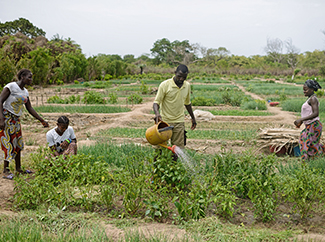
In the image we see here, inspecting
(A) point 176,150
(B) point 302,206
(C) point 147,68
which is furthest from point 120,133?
(C) point 147,68

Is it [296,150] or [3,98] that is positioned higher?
[3,98]

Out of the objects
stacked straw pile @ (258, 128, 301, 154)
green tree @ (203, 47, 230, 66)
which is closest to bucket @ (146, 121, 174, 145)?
stacked straw pile @ (258, 128, 301, 154)

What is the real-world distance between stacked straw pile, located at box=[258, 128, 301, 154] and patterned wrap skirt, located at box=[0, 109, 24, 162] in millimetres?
4811

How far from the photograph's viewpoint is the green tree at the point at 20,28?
4625cm

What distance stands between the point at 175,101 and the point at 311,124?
8.75 feet

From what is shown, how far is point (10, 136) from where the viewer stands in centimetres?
432

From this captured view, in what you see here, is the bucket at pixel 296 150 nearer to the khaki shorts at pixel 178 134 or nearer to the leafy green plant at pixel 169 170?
the khaki shorts at pixel 178 134

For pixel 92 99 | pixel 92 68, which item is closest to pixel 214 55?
pixel 92 68

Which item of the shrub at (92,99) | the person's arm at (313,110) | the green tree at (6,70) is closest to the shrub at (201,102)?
the shrub at (92,99)

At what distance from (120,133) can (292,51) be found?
204 feet

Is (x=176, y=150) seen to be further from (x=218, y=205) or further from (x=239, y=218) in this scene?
(x=239, y=218)

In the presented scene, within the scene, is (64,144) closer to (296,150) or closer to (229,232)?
(229,232)

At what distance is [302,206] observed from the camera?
3.15 meters

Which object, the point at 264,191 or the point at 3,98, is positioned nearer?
the point at 264,191
